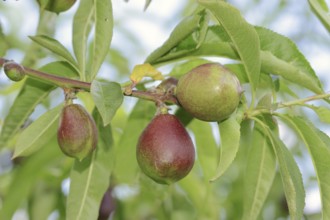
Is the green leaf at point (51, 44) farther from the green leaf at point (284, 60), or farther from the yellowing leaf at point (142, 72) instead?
the green leaf at point (284, 60)

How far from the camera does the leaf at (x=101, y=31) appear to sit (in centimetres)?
153

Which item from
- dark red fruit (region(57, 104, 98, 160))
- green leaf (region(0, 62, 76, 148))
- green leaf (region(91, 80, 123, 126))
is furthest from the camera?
green leaf (region(0, 62, 76, 148))

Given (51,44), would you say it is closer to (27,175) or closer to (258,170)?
(258,170)

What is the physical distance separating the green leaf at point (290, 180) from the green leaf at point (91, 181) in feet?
1.49

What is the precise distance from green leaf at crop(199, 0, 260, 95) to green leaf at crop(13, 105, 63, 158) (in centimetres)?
44

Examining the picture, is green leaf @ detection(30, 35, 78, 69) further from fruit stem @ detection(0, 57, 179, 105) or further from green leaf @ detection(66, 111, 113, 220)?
green leaf @ detection(66, 111, 113, 220)

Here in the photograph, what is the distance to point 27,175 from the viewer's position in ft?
7.39

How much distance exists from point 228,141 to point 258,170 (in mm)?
326

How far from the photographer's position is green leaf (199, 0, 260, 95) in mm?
1376

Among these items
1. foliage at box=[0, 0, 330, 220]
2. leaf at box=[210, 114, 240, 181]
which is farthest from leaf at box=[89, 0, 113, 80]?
leaf at box=[210, 114, 240, 181]

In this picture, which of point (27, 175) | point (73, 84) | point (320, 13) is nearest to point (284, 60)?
point (320, 13)

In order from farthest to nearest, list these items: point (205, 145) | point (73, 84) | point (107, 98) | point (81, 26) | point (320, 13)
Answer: point (205, 145) < point (81, 26) < point (320, 13) < point (73, 84) < point (107, 98)

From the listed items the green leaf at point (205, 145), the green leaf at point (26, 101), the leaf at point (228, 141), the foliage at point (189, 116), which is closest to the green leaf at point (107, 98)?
the foliage at point (189, 116)

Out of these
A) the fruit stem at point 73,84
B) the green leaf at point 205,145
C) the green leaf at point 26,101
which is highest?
the fruit stem at point 73,84
